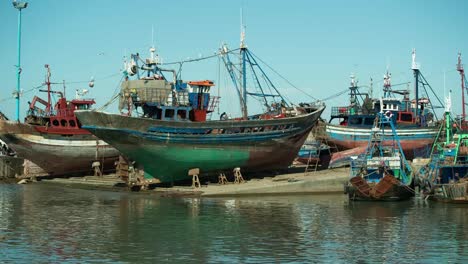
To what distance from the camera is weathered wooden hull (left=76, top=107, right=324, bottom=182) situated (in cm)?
3866

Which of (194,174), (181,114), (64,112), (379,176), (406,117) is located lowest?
(194,174)

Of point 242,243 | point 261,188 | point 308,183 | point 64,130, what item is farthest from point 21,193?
point 242,243

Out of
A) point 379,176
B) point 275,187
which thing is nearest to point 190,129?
point 275,187

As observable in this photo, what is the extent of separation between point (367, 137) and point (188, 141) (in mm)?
16736

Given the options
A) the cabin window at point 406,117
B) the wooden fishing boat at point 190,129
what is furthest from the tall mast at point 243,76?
the cabin window at point 406,117

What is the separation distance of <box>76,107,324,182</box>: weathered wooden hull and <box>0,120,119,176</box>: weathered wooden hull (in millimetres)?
10615

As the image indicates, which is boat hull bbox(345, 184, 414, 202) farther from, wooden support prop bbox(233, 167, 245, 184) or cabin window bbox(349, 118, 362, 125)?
cabin window bbox(349, 118, 362, 125)

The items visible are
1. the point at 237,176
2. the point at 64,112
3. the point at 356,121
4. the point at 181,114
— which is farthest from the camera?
the point at 64,112

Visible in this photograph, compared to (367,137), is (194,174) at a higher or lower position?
lower

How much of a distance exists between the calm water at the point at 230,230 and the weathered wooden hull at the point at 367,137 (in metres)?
13.9

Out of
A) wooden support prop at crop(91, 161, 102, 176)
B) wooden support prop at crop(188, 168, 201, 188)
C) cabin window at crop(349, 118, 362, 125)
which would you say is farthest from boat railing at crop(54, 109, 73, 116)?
cabin window at crop(349, 118, 362, 125)

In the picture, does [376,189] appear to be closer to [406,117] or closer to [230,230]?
[230,230]

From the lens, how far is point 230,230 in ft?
82.2

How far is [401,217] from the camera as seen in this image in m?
28.5
